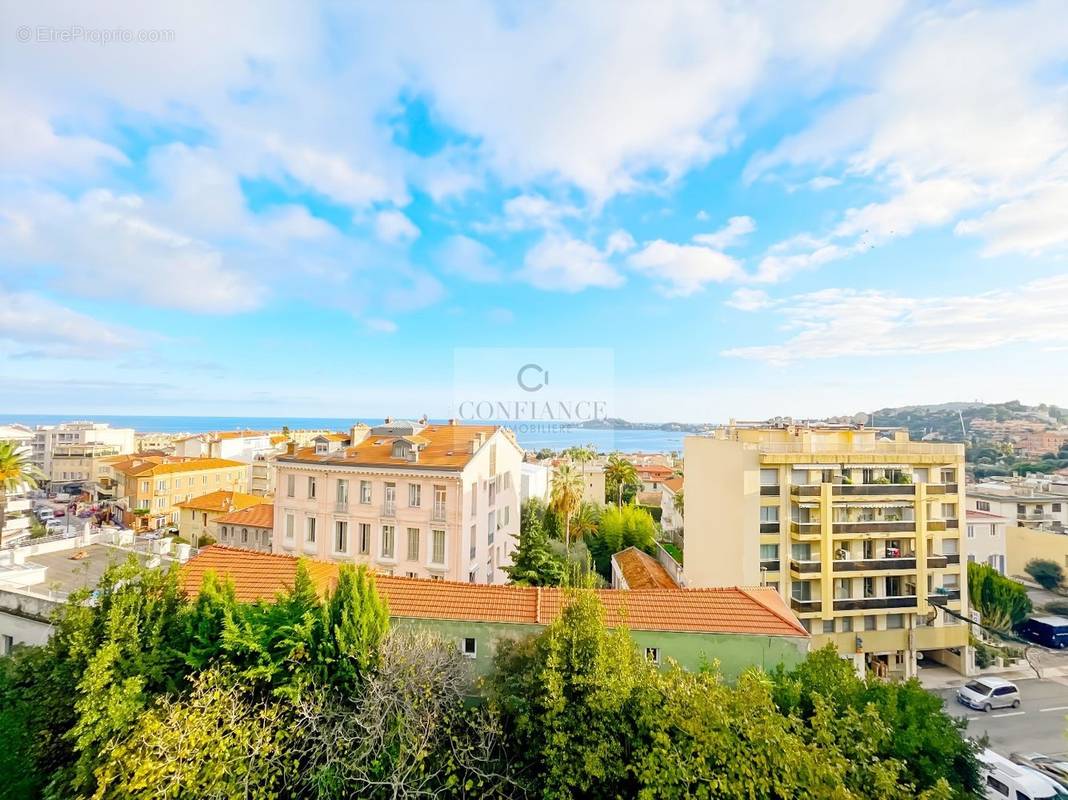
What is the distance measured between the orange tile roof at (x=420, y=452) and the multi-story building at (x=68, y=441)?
82913mm

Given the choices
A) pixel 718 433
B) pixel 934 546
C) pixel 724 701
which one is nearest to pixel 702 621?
pixel 724 701

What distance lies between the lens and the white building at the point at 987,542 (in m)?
30.4

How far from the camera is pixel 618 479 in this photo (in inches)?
1924

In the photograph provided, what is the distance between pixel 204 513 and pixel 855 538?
169 ft

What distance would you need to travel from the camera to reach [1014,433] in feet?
291

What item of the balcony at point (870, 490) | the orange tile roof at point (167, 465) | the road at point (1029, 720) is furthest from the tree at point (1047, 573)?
the orange tile roof at point (167, 465)

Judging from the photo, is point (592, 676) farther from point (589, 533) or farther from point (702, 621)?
point (589, 533)

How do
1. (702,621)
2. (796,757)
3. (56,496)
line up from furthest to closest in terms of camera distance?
(56,496), (702,621), (796,757)

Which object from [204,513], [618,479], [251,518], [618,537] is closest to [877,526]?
[618,537]

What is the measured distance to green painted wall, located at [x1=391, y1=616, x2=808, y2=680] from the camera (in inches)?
435

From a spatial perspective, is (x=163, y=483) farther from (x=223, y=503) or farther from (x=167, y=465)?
(x=223, y=503)

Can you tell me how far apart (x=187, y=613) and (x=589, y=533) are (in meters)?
27.7

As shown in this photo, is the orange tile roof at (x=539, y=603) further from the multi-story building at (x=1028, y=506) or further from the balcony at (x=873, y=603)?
the multi-story building at (x=1028, y=506)

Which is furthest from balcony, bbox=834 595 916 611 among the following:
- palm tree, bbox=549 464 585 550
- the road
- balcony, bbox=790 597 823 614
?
palm tree, bbox=549 464 585 550
